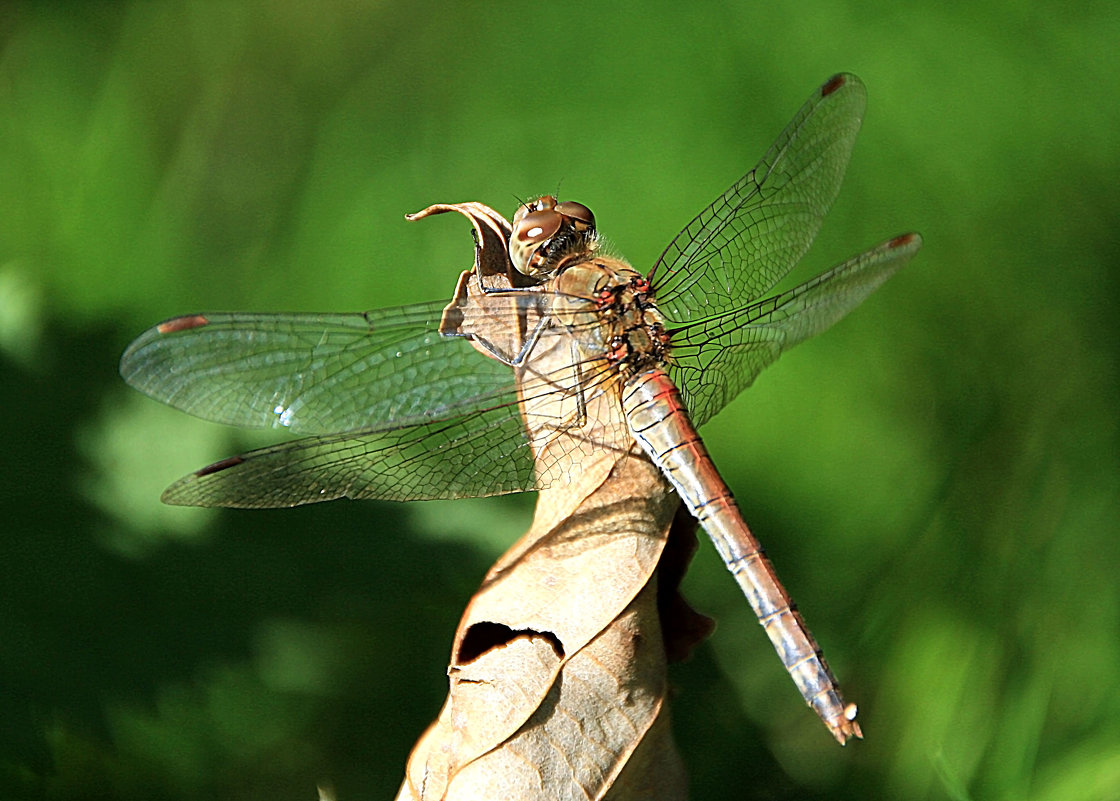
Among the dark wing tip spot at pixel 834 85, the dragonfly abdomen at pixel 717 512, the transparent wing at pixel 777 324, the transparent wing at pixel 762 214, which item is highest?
the dark wing tip spot at pixel 834 85

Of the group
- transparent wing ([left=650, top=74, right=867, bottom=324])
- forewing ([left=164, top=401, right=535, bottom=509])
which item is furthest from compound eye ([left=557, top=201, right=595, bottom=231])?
forewing ([left=164, top=401, right=535, bottom=509])

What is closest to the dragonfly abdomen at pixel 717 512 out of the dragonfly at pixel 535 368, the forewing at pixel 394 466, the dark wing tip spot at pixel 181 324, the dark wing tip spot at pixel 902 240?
the dragonfly at pixel 535 368

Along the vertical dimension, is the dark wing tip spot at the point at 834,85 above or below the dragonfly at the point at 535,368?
above

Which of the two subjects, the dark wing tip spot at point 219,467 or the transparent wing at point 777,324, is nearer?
the dark wing tip spot at point 219,467

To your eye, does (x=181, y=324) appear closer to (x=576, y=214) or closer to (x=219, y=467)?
(x=219, y=467)

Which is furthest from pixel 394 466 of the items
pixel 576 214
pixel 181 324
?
pixel 576 214

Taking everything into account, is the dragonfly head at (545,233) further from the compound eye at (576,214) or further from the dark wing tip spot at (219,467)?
the dark wing tip spot at (219,467)
